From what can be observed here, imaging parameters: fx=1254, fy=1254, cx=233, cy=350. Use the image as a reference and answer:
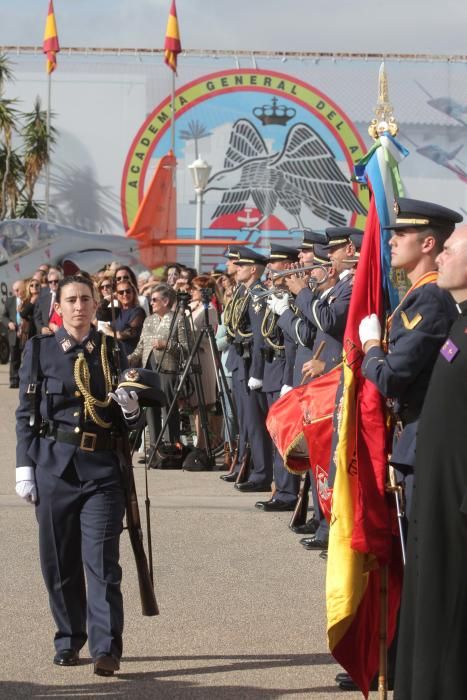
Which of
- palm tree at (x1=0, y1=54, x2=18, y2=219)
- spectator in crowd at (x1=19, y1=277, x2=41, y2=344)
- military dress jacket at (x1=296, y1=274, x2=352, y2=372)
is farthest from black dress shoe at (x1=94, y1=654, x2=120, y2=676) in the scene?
palm tree at (x1=0, y1=54, x2=18, y2=219)

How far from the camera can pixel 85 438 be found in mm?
5496

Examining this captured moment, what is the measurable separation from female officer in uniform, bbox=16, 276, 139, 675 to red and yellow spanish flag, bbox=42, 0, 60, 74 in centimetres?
3361

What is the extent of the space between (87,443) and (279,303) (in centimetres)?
420

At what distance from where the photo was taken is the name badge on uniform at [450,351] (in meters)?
3.99

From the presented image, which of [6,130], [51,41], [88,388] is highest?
[51,41]

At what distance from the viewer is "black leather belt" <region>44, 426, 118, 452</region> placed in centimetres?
549

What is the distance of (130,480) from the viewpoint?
18.4ft

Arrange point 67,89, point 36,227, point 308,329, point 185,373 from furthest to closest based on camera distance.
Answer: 1. point 67,89
2. point 36,227
3. point 185,373
4. point 308,329

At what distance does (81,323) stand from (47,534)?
0.95 metres

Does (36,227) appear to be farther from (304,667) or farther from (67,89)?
(304,667)

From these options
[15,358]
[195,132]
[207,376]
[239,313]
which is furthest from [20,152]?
[239,313]

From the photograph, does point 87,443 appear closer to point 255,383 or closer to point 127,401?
point 127,401

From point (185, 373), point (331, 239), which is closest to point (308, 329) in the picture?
point (331, 239)

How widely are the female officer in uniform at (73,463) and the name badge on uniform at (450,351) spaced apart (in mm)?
1761
